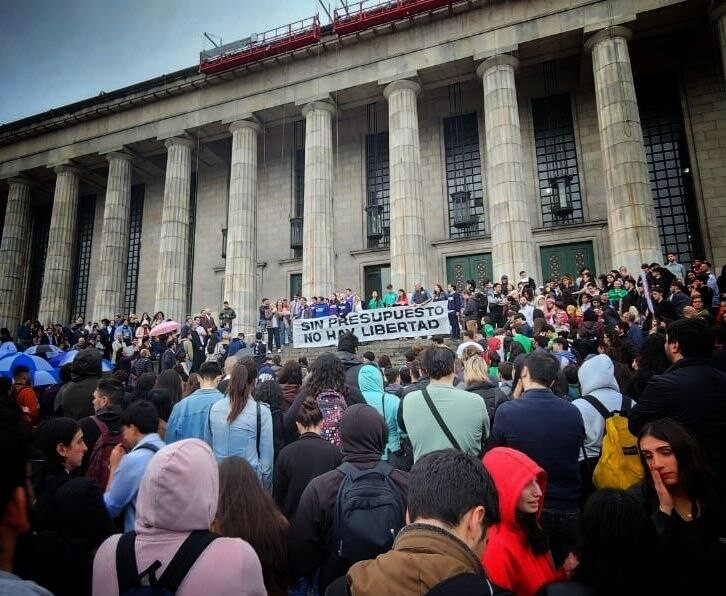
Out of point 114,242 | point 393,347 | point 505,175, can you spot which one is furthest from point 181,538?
point 114,242

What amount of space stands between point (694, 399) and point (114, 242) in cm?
2617

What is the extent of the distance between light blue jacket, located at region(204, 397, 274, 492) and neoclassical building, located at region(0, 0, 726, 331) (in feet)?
47.2

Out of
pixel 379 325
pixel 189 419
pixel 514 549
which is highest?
pixel 379 325

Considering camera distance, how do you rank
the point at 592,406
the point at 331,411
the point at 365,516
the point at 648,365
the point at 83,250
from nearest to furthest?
the point at 365,516 → the point at 592,406 → the point at 331,411 → the point at 648,365 → the point at 83,250

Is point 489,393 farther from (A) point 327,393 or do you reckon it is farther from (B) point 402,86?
(B) point 402,86

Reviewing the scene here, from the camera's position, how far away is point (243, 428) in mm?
4227

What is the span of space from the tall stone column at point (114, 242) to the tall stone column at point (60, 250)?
2235 mm

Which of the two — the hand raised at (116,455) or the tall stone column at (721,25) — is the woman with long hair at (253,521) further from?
the tall stone column at (721,25)

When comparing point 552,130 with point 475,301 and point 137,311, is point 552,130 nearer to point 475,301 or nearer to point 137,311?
point 475,301

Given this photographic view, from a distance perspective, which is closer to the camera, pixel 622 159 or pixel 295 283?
pixel 622 159

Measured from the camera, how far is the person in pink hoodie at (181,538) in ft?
5.92

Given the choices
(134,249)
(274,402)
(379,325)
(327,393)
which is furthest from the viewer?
(134,249)

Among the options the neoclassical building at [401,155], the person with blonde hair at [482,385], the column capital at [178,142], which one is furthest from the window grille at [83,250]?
the person with blonde hair at [482,385]

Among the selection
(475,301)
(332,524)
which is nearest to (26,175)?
(475,301)
